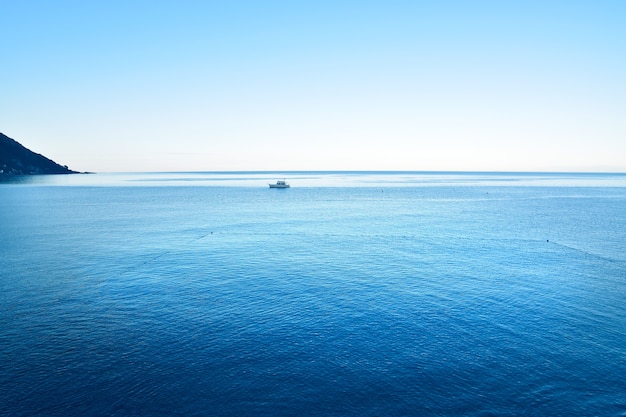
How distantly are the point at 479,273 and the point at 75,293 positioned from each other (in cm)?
6327

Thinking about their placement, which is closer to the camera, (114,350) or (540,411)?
(540,411)

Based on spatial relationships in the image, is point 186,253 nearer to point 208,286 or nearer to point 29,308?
point 208,286

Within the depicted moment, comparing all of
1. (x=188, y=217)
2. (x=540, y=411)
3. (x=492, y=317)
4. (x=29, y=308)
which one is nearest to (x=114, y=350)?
(x=29, y=308)

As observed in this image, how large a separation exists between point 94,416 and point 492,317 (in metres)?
42.4

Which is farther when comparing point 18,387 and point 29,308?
point 29,308

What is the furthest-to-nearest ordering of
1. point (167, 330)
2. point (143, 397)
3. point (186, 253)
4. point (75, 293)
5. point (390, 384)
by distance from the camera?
point (186, 253), point (75, 293), point (167, 330), point (390, 384), point (143, 397)

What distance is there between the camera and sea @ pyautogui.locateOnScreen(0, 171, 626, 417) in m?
30.8

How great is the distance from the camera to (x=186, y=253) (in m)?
79.5

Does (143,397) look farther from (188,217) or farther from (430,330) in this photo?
(188,217)

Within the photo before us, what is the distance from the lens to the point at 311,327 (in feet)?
142

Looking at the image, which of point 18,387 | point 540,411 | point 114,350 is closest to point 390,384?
point 540,411

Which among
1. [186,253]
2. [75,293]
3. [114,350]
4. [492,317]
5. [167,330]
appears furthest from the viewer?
[186,253]

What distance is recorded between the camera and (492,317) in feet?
152

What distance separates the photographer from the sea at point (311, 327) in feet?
101
